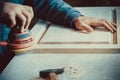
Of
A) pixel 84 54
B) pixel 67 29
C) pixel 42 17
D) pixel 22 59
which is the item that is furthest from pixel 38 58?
pixel 42 17

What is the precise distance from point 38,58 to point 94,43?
237 millimetres

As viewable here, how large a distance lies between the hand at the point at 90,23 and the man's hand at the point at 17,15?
311 mm

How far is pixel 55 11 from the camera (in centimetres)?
147

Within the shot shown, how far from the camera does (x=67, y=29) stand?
1.36 m

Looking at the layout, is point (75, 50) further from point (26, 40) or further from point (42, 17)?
point (42, 17)

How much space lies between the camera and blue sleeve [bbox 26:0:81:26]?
4.61 feet

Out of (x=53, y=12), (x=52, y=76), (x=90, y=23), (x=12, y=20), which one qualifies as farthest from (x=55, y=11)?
(x=52, y=76)

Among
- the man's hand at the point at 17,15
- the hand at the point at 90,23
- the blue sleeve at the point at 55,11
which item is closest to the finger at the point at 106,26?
the hand at the point at 90,23

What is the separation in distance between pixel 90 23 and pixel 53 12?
22cm

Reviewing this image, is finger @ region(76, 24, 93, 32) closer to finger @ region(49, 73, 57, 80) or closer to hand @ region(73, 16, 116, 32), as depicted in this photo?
hand @ region(73, 16, 116, 32)

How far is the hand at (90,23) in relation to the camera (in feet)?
4.28

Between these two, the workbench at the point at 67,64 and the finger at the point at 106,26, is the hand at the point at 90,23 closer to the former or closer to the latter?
the finger at the point at 106,26

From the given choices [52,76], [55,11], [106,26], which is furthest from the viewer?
[55,11]

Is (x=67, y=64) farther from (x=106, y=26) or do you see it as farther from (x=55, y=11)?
(x=55, y=11)
